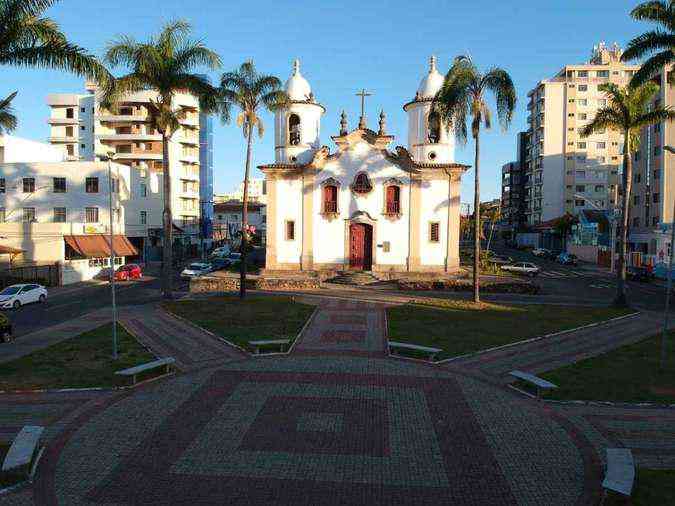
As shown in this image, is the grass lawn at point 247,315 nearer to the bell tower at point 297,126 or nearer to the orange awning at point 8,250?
the bell tower at point 297,126

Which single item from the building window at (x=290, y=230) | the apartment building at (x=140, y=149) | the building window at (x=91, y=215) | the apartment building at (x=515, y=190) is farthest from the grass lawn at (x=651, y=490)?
the apartment building at (x=515, y=190)

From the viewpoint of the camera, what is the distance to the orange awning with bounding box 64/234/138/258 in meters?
41.8

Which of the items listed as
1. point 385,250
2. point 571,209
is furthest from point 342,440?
point 571,209

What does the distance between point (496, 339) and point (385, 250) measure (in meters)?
19.7

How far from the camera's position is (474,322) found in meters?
23.0

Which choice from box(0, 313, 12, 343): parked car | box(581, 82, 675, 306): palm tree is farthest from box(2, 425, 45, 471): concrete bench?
box(581, 82, 675, 306): palm tree

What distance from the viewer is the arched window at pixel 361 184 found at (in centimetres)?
3866

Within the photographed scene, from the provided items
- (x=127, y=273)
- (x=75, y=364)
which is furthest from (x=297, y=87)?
(x=75, y=364)

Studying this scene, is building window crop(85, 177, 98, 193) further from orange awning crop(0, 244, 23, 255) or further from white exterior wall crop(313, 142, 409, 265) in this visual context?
white exterior wall crop(313, 142, 409, 265)

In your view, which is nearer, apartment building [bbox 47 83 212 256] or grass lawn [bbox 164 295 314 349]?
grass lawn [bbox 164 295 314 349]

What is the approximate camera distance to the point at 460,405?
12.7 metres

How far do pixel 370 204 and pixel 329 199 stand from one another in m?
3.04

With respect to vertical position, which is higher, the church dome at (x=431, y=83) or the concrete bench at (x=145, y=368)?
the church dome at (x=431, y=83)

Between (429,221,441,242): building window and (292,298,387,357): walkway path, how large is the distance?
12.3 meters
